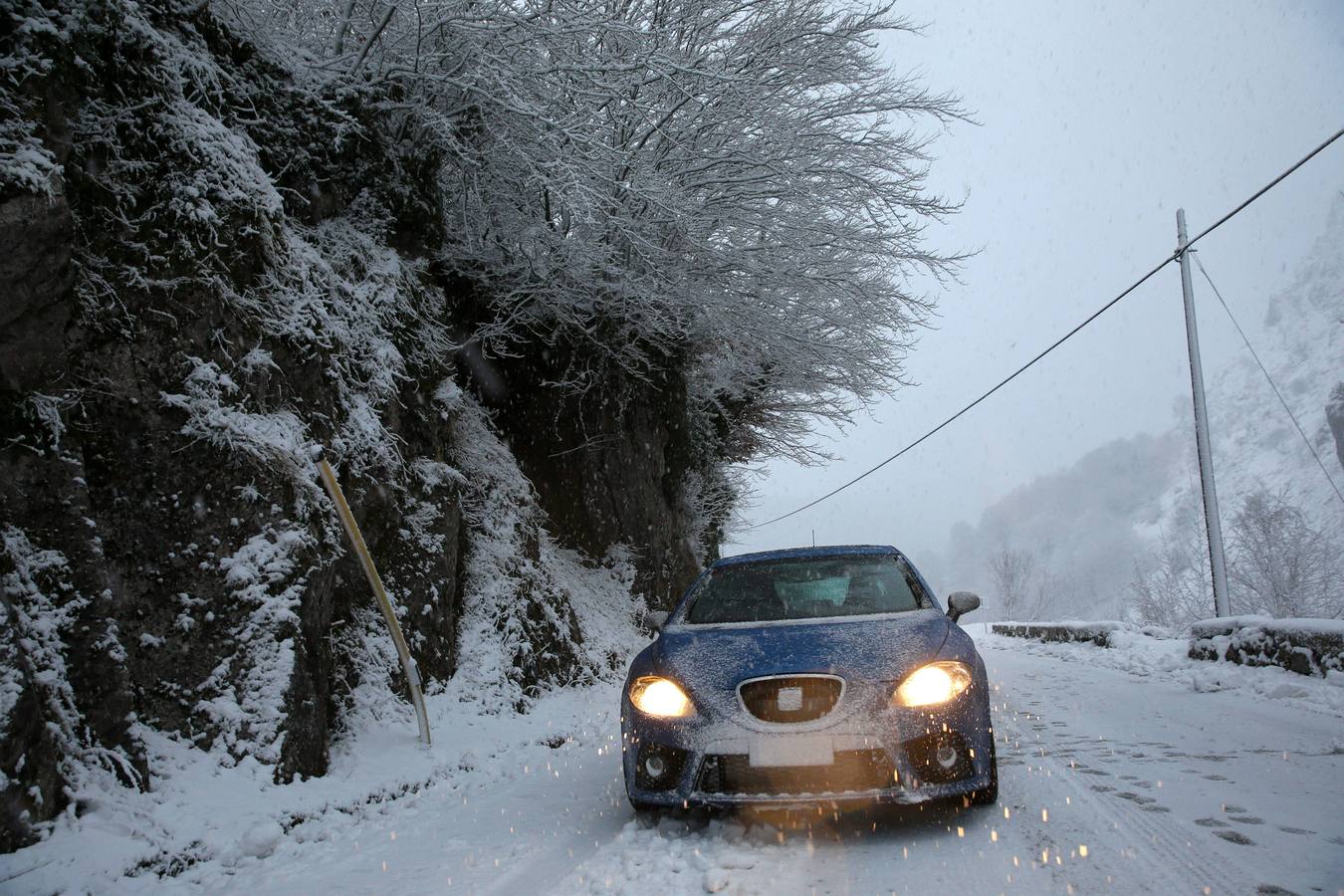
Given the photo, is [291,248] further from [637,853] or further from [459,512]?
[637,853]

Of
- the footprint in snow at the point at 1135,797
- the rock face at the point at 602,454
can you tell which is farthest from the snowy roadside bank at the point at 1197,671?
the rock face at the point at 602,454

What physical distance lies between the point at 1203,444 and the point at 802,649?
12214mm

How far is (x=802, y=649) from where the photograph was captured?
3.76m

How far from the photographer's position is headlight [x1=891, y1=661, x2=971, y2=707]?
3547 millimetres

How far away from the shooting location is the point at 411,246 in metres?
7.74

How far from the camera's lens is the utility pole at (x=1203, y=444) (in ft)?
41.3

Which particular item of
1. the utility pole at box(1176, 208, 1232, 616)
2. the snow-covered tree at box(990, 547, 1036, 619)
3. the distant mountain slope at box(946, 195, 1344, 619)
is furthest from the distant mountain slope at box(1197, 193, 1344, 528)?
the utility pole at box(1176, 208, 1232, 616)

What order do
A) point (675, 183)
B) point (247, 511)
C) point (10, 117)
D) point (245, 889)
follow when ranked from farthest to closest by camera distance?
point (675, 183), point (247, 511), point (10, 117), point (245, 889)

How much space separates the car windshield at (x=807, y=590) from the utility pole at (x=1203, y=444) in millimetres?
9373

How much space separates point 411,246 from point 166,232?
320 cm

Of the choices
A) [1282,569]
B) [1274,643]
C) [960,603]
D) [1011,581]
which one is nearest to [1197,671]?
[1274,643]

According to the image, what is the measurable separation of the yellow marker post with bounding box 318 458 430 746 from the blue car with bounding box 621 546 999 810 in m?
1.77

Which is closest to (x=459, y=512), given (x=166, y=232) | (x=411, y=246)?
(x=411, y=246)

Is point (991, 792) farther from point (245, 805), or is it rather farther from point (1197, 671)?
point (1197, 671)
